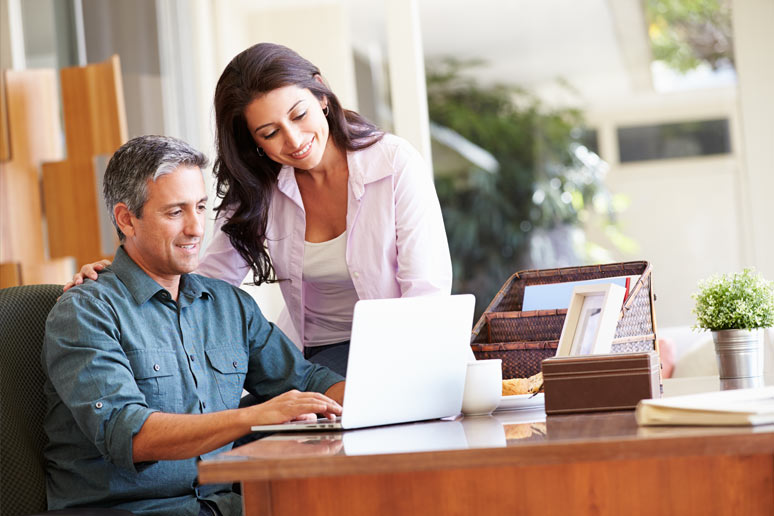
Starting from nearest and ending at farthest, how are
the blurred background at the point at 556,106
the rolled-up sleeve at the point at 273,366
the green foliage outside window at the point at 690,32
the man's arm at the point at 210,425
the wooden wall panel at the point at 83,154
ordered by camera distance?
the man's arm at the point at 210,425, the rolled-up sleeve at the point at 273,366, the wooden wall panel at the point at 83,154, the blurred background at the point at 556,106, the green foliage outside window at the point at 690,32

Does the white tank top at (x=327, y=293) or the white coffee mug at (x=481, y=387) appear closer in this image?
the white coffee mug at (x=481, y=387)

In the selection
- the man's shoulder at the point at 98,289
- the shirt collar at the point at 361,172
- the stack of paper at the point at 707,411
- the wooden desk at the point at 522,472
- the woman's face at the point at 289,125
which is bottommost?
the wooden desk at the point at 522,472

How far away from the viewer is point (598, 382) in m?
1.35

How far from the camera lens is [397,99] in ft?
14.4

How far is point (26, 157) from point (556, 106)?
9.79ft

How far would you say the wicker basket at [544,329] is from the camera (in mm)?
1649

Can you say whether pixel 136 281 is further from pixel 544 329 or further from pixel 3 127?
pixel 3 127

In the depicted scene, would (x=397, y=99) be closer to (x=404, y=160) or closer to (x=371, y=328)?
(x=404, y=160)

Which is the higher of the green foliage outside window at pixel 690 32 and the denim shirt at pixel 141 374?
the green foliage outside window at pixel 690 32

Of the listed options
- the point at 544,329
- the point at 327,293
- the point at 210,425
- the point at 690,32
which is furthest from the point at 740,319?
the point at 690,32

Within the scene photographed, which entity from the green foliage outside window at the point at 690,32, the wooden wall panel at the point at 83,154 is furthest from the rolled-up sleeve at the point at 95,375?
the green foliage outside window at the point at 690,32

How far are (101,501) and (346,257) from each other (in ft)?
2.54

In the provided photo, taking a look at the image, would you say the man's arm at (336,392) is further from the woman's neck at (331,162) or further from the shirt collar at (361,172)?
the woman's neck at (331,162)

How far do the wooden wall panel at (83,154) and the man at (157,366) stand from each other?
204 cm
